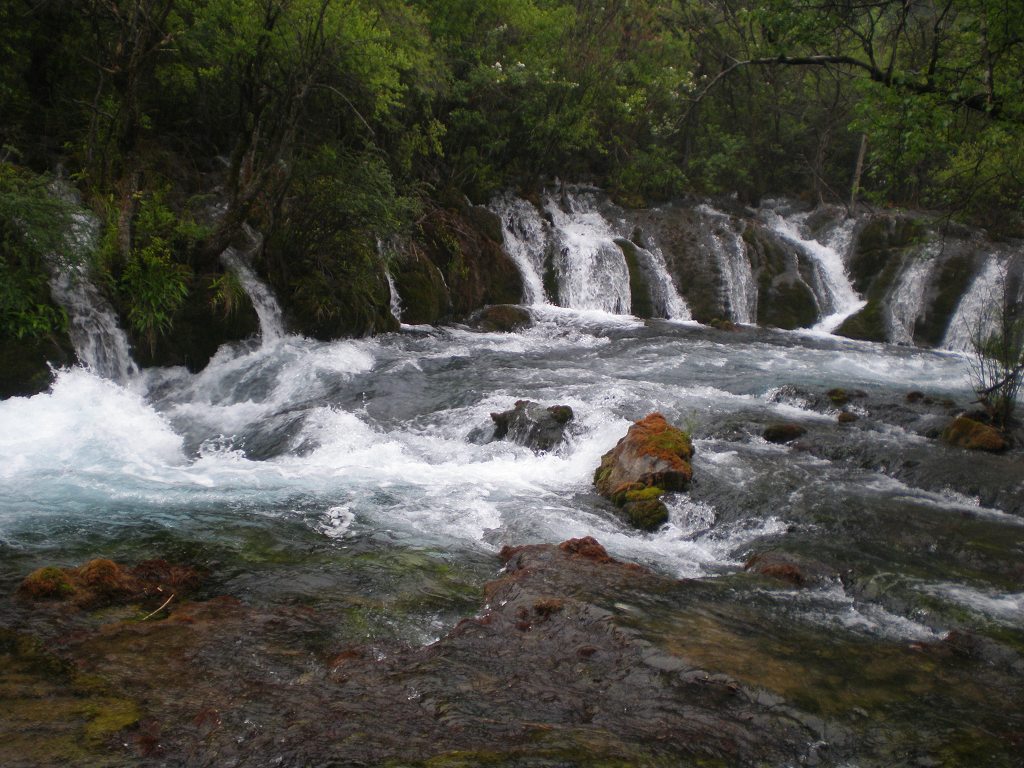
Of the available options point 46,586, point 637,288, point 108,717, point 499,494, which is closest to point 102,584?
point 46,586

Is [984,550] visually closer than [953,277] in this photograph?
Yes

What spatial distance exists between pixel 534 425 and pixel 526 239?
1129 cm

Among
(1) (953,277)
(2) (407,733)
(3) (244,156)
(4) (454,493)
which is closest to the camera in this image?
(2) (407,733)

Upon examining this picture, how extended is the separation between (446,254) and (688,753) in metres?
15.1

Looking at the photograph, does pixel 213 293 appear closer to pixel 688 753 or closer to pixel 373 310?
pixel 373 310

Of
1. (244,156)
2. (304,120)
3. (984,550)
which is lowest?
(984,550)

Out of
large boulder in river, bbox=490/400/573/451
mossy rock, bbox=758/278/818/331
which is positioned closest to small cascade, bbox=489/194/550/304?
mossy rock, bbox=758/278/818/331

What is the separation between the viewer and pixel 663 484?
25.0ft

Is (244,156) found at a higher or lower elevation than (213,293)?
higher

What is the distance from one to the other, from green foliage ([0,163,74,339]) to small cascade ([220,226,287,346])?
3.46 meters

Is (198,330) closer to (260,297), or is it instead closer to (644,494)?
(260,297)

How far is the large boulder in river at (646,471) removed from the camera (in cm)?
710

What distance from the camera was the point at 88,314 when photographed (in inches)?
405

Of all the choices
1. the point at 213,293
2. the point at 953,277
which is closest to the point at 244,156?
the point at 213,293
